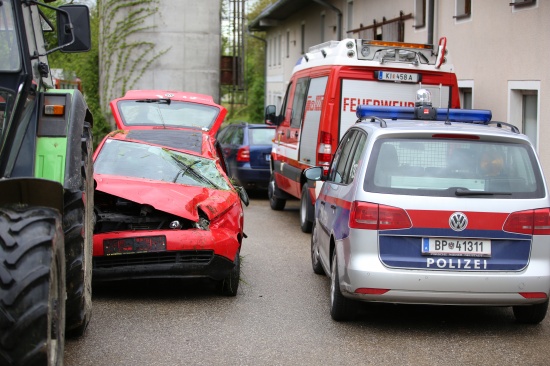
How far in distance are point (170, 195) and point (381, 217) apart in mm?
2180

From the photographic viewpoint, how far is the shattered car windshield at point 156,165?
898 cm

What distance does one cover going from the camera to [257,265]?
1048 cm

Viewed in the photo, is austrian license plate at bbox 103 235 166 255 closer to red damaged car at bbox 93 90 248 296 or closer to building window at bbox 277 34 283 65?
red damaged car at bbox 93 90 248 296

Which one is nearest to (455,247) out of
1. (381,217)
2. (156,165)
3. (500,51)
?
(381,217)

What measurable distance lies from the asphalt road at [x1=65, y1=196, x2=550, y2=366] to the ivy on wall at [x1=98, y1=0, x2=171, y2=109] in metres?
17.3

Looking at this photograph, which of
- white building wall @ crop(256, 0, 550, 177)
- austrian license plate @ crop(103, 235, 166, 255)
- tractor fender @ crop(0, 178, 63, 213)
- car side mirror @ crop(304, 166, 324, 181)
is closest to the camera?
tractor fender @ crop(0, 178, 63, 213)

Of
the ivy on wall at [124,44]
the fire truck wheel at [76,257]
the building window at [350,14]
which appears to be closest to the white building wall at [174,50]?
the ivy on wall at [124,44]

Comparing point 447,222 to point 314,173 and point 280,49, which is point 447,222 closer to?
point 314,173

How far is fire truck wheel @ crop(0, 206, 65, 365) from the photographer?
4152mm

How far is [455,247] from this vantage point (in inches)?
274

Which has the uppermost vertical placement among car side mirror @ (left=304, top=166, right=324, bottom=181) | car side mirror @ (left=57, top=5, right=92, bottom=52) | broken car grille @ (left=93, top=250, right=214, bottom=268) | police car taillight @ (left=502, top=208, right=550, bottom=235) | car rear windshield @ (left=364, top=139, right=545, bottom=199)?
car side mirror @ (left=57, top=5, right=92, bottom=52)

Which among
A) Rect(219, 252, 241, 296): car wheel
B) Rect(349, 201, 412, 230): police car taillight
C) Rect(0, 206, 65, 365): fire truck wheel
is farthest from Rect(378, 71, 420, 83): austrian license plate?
Rect(0, 206, 65, 365): fire truck wheel

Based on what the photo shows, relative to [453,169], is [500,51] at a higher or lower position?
→ higher

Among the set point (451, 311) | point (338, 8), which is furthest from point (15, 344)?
point (338, 8)
